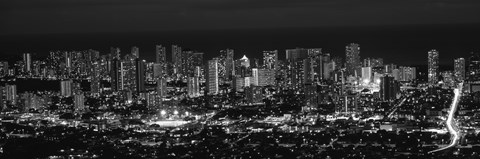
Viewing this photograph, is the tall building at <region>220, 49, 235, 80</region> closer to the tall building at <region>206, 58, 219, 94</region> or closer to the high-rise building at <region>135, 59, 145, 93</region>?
the tall building at <region>206, 58, 219, 94</region>

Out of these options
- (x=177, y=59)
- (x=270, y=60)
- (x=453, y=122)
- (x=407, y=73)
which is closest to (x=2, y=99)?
(x=177, y=59)

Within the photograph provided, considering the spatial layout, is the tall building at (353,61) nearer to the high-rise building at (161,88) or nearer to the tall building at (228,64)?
the tall building at (228,64)

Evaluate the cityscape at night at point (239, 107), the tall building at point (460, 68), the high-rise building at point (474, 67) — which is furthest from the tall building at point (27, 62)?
the high-rise building at point (474, 67)

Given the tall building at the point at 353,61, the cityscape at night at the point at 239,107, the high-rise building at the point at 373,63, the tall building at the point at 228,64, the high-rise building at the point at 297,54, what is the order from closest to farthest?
the cityscape at night at the point at 239,107
the tall building at the point at 353,61
the tall building at the point at 228,64
the high-rise building at the point at 373,63
the high-rise building at the point at 297,54

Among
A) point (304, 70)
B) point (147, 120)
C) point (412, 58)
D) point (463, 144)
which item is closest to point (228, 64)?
point (304, 70)

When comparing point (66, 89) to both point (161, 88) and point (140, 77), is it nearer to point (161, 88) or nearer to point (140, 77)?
point (140, 77)

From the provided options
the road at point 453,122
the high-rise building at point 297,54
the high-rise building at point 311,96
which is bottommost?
the road at point 453,122
